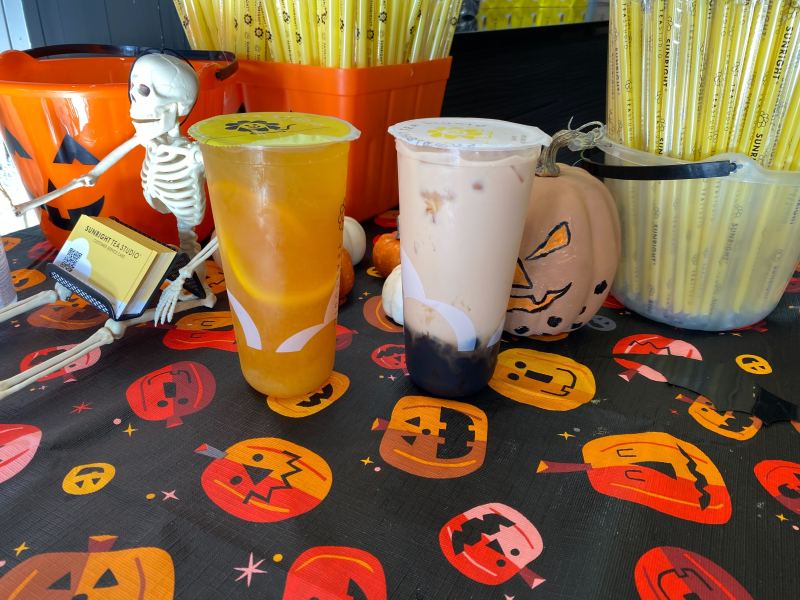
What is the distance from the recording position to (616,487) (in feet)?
1.46

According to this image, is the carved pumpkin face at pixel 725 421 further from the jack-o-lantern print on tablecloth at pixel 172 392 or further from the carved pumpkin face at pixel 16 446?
the carved pumpkin face at pixel 16 446

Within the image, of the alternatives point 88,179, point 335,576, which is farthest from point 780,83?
point 88,179

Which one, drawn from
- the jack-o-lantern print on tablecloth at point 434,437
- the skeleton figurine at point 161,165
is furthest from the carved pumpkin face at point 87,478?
the jack-o-lantern print on tablecloth at point 434,437

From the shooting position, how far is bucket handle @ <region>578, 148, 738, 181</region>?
574 mm

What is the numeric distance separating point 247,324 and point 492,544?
27cm

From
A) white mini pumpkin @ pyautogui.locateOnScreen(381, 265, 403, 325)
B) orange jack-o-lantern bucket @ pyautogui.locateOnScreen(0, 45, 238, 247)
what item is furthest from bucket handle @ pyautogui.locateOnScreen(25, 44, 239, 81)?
white mini pumpkin @ pyautogui.locateOnScreen(381, 265, 403, 325)

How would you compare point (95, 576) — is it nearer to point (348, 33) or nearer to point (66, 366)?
point (66, 366)

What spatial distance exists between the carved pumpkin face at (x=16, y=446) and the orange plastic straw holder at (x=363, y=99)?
1.75 ft

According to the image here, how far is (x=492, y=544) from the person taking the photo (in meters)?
0.39

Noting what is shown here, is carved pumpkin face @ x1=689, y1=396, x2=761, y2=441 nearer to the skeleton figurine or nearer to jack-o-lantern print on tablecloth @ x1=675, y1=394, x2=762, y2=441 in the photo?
jack-o-lantern print on tablecloth @ x1=675, y1=394, x2=762, y2=441

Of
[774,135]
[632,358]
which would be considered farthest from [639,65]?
[632,358]

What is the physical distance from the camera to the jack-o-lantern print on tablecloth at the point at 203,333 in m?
0.61

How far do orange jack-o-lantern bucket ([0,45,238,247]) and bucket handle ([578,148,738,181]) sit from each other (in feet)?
1.64

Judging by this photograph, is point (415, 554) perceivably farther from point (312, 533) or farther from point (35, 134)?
point (35, 134)
